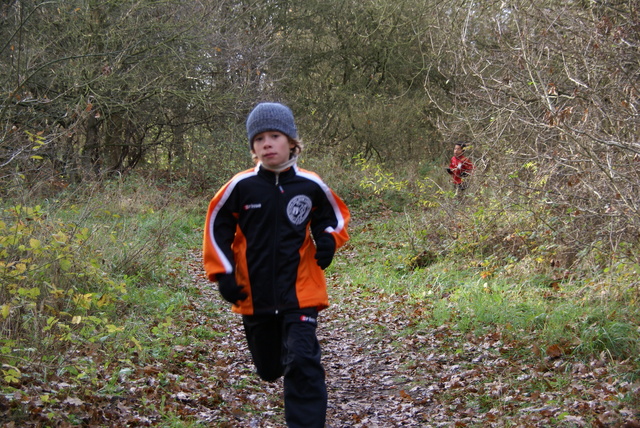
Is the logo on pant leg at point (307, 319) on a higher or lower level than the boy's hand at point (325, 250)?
lower

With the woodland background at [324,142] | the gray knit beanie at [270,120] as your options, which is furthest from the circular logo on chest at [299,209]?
the woodland background at [324,142]

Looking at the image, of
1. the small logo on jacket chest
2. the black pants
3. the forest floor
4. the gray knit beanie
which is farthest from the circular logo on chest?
the forest floor

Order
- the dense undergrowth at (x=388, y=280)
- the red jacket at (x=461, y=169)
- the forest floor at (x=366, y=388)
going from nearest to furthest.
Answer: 1. the forest floor at (x=366, y=388)
2. the dense undergrowth at (x=388, y=280)
3. the red jacket at (x=461, y=169)

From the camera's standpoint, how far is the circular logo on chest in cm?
408

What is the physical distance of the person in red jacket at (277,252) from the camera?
3.93 meters

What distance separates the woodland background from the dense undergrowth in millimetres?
38

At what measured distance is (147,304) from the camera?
745cm

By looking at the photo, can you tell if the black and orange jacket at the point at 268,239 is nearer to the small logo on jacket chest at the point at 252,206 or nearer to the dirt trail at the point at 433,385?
the small logo on jacket chest at the point at 252,206

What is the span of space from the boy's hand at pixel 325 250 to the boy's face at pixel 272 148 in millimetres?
583

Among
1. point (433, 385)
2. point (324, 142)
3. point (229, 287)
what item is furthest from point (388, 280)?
point (324, 142)

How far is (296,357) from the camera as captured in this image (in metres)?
3.82

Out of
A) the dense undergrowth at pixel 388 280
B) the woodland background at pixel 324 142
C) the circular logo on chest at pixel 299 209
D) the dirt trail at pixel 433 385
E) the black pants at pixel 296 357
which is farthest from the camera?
the woodland background at pixel 324 142

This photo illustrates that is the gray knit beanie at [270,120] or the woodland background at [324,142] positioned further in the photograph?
the woodland background at [324,142]

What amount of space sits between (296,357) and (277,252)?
25.9 inches
